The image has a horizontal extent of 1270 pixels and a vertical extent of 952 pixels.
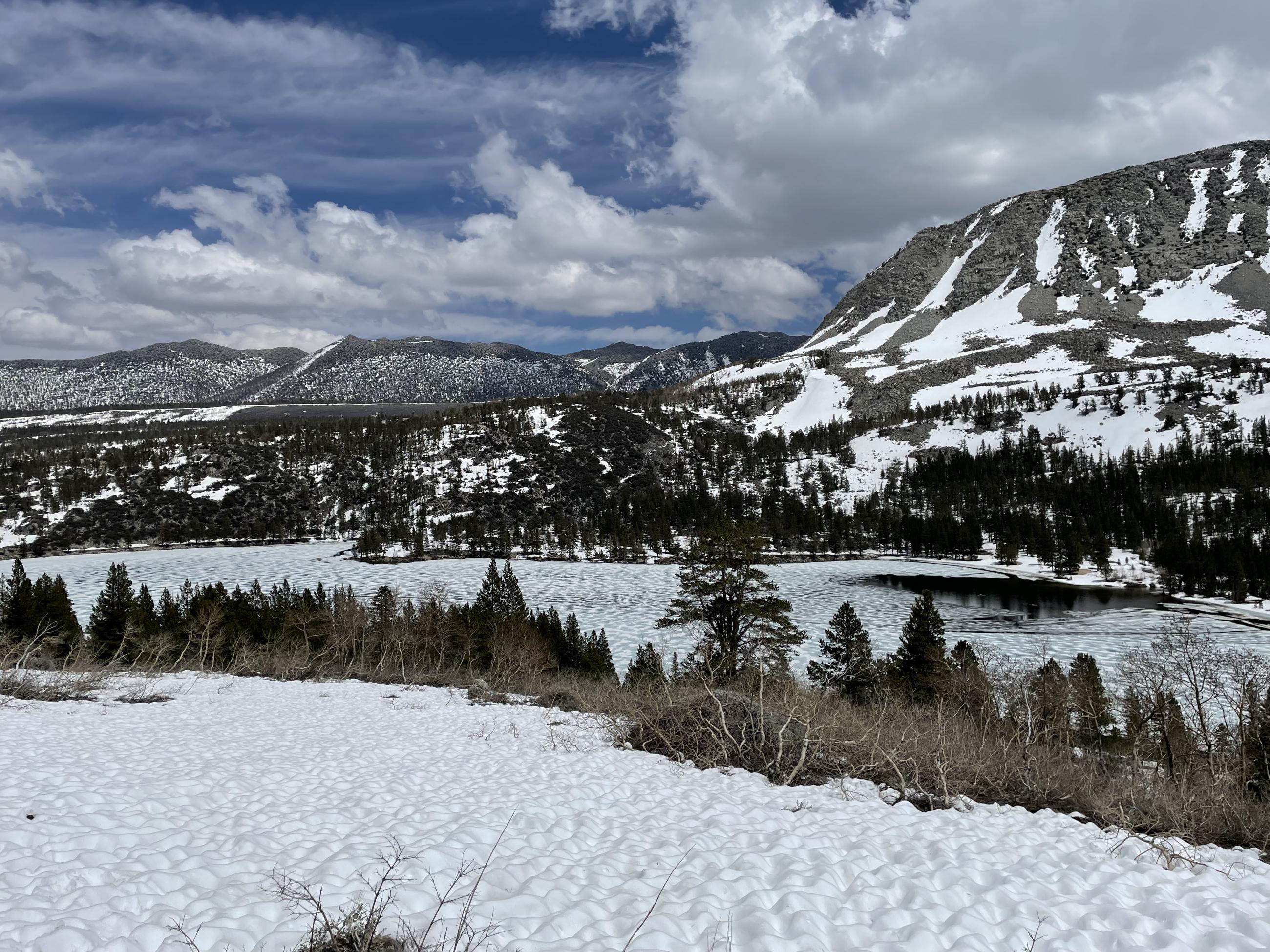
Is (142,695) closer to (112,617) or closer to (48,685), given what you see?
(48,685)

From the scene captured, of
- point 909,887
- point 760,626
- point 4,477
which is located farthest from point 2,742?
point 4,477

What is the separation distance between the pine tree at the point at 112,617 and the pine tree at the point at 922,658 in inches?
2192

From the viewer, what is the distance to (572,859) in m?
9.74

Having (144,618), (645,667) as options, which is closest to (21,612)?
(144,618)

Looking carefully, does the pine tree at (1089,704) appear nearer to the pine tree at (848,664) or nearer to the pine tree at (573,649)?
the pine tree at (848,664)

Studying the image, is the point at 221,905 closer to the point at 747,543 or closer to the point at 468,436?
the point at 747,543

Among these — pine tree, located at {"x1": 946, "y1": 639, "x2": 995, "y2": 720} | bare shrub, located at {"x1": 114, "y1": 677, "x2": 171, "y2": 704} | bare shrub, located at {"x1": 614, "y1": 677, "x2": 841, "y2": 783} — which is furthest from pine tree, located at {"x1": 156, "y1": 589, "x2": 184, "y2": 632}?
pine tree, located at {"x1": 946, "y1": 639, "x2": 995, "y2": 720}

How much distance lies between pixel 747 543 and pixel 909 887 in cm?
3360

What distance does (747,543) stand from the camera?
42375 mm

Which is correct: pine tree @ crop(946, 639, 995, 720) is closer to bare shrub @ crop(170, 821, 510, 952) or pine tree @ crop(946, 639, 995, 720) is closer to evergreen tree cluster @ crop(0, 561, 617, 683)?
evergreen tree cluster @ crop(0, 561, 617, 683)

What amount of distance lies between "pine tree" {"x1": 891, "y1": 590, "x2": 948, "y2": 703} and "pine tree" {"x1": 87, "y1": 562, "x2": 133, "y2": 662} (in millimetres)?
55665

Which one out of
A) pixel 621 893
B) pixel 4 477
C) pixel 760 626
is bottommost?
pixel 760 626

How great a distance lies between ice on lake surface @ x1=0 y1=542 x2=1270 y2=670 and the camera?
62.1 metres

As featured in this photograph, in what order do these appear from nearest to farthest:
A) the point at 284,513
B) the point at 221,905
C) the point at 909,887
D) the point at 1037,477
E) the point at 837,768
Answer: the point at 221,905
the point at 909,887
the point at 837,768
the point at 1037,477
the point at 284,513
